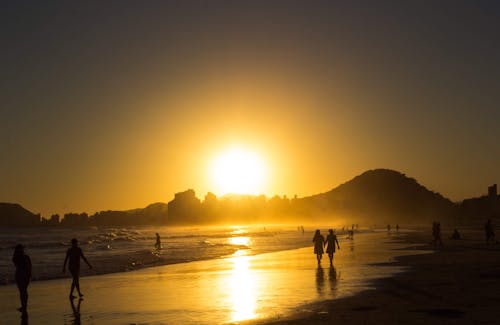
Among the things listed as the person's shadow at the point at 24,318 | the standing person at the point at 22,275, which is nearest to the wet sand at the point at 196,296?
the person's shadow at the point at 24,318

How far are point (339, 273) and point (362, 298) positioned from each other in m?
8.87

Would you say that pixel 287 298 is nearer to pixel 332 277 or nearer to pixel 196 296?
pixel 196 296

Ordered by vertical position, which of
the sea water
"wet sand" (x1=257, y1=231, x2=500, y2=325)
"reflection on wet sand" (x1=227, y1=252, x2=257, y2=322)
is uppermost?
"wet sand" (x1=257, y1=231, x2=500, y2=325)

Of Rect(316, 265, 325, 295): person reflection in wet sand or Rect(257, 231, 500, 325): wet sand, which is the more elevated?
Rect(257, 231, 500, 325): wet sand

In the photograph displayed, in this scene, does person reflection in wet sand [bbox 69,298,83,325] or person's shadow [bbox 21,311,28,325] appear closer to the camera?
person reflection in wet sand [bbox 69,298,83,325]

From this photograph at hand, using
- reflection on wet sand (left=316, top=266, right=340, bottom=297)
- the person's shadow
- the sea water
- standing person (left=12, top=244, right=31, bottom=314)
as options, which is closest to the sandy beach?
reflection on wet sand (left=316, top=266, right=340, bottom=297)

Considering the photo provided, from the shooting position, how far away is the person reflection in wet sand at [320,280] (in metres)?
19.3

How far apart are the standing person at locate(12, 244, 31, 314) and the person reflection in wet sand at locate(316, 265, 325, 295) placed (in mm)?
10124

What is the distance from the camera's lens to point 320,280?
2241 centimetres

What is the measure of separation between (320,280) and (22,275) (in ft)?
39.4

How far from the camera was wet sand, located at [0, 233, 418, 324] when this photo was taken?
15062 millimetres

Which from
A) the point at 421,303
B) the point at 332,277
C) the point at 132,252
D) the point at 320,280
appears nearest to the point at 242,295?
the point at 320,280

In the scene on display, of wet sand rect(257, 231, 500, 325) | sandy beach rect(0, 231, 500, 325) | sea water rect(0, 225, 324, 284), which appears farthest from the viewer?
sea water rect(0, 225, 324, 284)

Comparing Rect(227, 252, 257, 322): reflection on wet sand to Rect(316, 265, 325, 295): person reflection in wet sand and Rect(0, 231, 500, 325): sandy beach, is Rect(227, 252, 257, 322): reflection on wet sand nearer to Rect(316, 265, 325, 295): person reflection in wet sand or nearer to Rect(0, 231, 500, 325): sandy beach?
Rect(0, 231, 500, 325): sandy beach
